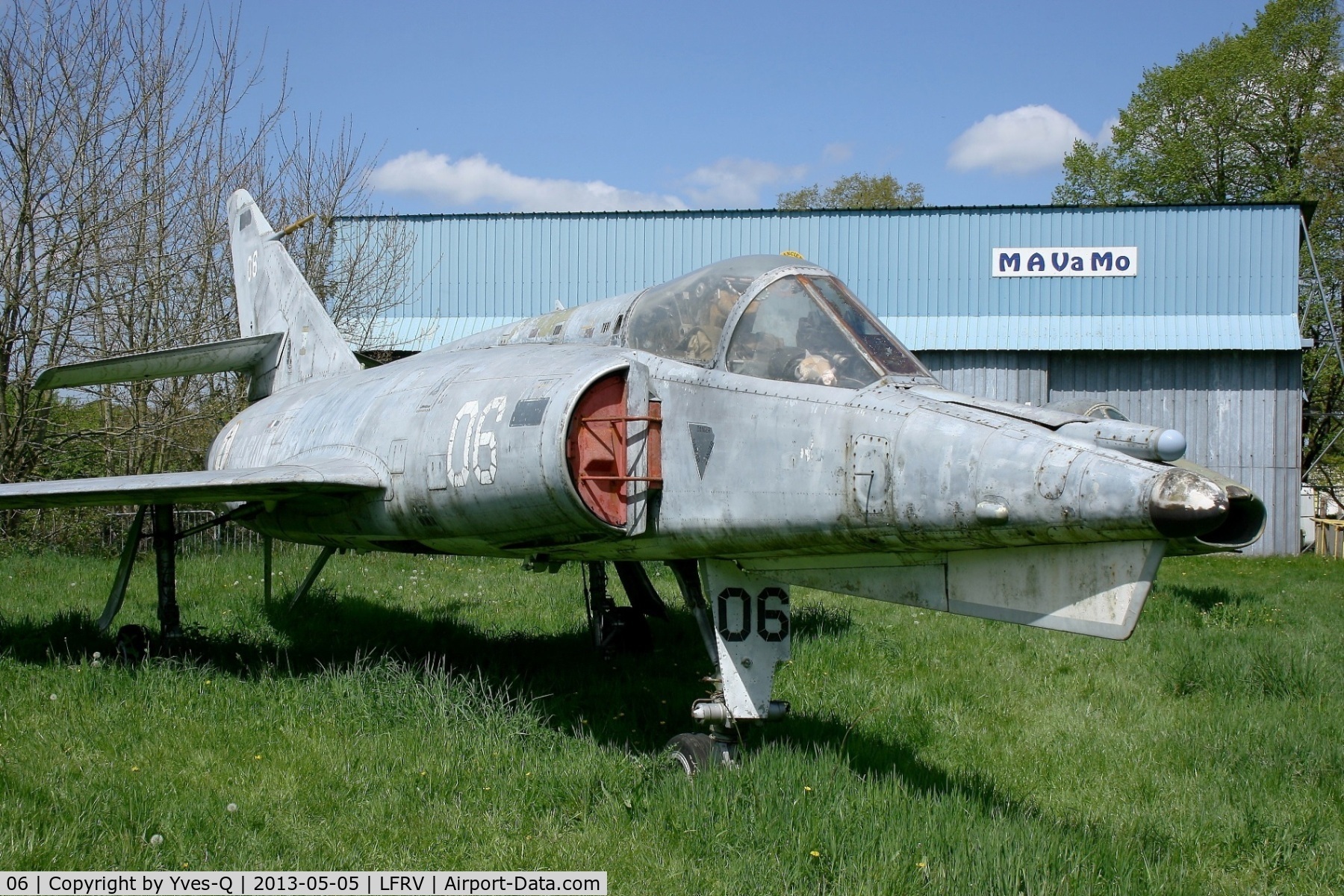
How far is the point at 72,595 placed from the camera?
11758 millimetres

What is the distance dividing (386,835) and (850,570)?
8.36 feet

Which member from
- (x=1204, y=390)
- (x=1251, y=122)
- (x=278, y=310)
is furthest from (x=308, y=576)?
(x=1251, y=122)

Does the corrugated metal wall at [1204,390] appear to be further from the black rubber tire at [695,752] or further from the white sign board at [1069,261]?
the black rubber tire at [695,752]

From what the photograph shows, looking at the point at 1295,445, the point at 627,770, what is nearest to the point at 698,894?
the point at 627,770

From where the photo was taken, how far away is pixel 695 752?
5910 millimetres

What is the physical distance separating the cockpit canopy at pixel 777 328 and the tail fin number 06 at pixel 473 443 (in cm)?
93

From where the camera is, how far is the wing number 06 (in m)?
6.05

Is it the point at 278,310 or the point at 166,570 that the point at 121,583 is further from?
the point at 278,310

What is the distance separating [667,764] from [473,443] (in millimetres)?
2107

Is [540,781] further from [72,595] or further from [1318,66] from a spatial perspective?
[1318,66]

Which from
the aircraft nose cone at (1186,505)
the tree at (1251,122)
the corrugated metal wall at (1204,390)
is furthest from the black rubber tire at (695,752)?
the tree at (1251,122)
